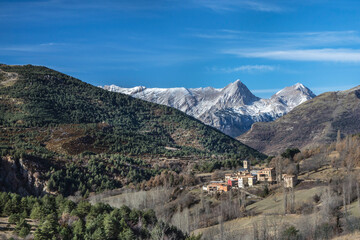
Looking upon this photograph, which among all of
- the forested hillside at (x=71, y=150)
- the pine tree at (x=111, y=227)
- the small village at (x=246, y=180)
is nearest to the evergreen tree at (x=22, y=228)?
the pine tree at (x=111, y=227)

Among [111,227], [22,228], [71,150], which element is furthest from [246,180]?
[22,228]

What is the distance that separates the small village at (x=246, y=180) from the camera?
351 ft

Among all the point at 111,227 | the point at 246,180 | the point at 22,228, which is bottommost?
the point at 111,227

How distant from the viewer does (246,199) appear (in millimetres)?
100875

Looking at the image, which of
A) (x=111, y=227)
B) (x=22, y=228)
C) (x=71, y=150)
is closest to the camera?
(x=22, y=228)

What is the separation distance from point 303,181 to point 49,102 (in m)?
126

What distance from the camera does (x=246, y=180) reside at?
114 metres

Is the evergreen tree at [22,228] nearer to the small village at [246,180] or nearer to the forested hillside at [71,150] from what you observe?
the forested hillside at [71,150]

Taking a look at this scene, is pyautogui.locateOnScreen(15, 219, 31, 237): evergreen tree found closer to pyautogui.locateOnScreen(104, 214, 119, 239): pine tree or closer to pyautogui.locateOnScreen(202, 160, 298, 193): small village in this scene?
pyautogui.locateOnScreen(104, 214, 119, 239): pine tree

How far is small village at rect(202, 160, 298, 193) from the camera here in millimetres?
106938

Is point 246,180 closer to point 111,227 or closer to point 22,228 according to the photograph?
point 111,227

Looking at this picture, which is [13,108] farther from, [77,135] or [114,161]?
[114,161]

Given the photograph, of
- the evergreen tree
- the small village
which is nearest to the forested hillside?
the small village

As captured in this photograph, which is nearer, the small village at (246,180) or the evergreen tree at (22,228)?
the evergreen tree at (22,228)
